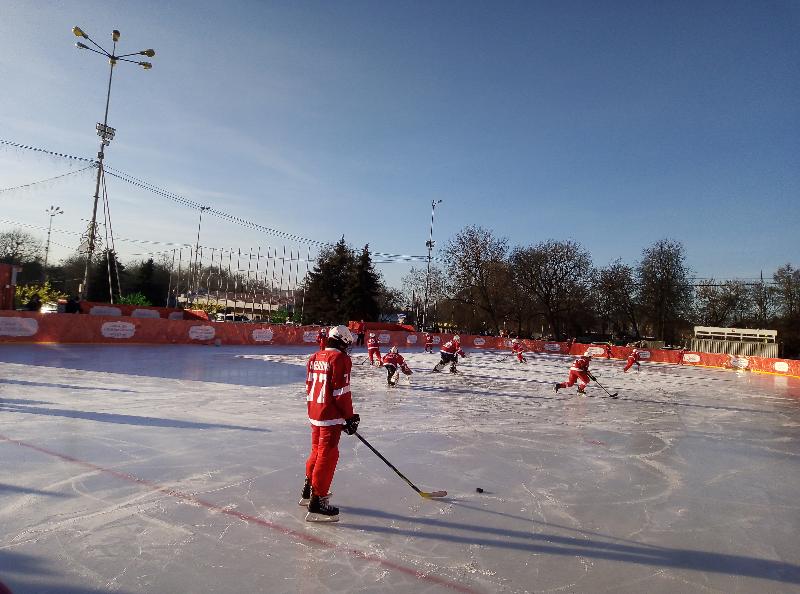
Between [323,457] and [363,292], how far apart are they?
53.5m

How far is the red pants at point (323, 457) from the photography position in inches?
171

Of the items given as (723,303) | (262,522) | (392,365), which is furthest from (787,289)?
(262,522)

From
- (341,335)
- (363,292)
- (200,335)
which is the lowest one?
(200,335)

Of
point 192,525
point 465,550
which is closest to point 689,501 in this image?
point 465,550

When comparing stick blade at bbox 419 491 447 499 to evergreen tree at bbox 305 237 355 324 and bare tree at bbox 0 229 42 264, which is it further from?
bare tree at bbox 0 229 42 264

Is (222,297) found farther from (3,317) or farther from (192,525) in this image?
(192,525)

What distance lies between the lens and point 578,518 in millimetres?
4742

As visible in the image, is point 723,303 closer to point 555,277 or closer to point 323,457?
point 555,277

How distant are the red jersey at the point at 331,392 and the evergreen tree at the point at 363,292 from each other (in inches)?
2086

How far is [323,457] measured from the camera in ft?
14.5

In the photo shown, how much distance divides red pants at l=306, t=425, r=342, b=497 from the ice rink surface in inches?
12.6

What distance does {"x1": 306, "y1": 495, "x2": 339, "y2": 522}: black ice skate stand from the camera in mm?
4320

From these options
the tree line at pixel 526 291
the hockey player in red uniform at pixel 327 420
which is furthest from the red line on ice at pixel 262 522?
the tree line at pixel 526 291

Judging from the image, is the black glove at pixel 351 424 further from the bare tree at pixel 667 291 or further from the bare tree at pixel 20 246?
the bare tree at pixel 20 246
